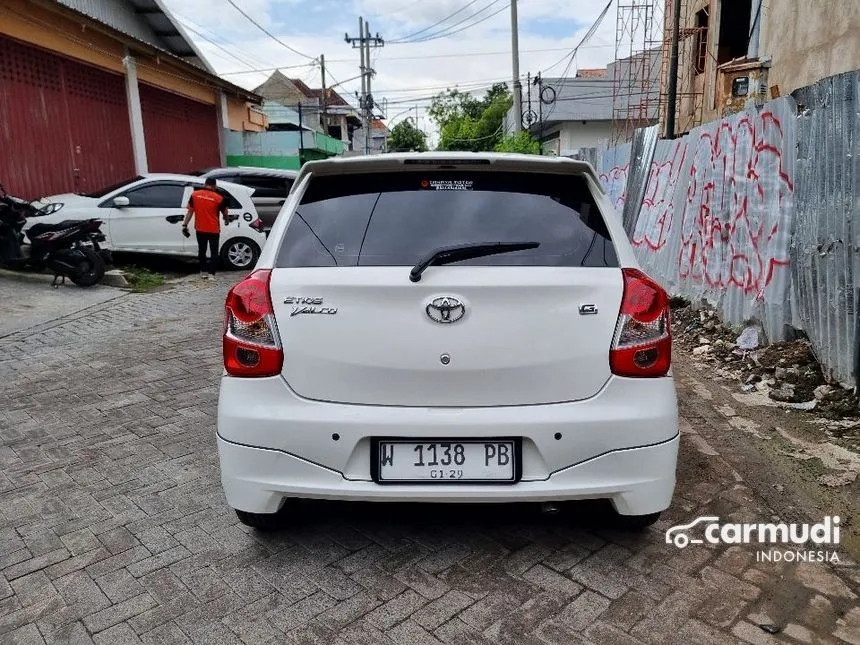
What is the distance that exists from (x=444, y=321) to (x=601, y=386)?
2.12ft

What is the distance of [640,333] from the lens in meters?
2.67

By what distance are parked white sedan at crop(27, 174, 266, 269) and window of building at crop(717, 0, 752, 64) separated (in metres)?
12.5

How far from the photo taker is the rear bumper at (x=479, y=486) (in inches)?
103

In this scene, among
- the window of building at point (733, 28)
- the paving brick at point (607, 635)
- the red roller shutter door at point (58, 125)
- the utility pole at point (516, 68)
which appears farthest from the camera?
the utility pole at point (516, 68)

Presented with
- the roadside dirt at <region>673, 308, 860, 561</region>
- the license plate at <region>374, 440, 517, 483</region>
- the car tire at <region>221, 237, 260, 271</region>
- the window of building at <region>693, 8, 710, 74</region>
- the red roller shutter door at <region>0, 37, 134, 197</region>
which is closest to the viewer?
the license plate at <region>374, 440, 517, 483</region>

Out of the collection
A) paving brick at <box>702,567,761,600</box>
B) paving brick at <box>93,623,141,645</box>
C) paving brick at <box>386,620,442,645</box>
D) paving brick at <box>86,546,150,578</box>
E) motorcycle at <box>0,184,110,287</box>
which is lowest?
paving brick at <box>702,567,761,600</box>

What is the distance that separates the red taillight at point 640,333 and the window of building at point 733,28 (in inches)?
656

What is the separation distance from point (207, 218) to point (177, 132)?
29.1 ft

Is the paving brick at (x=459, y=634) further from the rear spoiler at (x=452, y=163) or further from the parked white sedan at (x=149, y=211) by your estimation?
the parked white sedan at (x=149, y=211)

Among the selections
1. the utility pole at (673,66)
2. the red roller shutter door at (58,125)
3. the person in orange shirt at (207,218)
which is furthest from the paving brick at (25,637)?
the utility pole at (673,66)

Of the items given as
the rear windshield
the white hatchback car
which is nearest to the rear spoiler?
the rear windshield

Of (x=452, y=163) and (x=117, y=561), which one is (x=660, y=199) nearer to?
(x=452, y=163)

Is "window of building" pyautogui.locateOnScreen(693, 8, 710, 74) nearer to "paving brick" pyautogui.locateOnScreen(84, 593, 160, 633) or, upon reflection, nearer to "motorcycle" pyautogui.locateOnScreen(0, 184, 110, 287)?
"motorcycle" pyautogui.locateOnScreen(0, 184, 110, 287)

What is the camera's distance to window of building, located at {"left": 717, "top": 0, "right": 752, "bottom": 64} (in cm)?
1673
